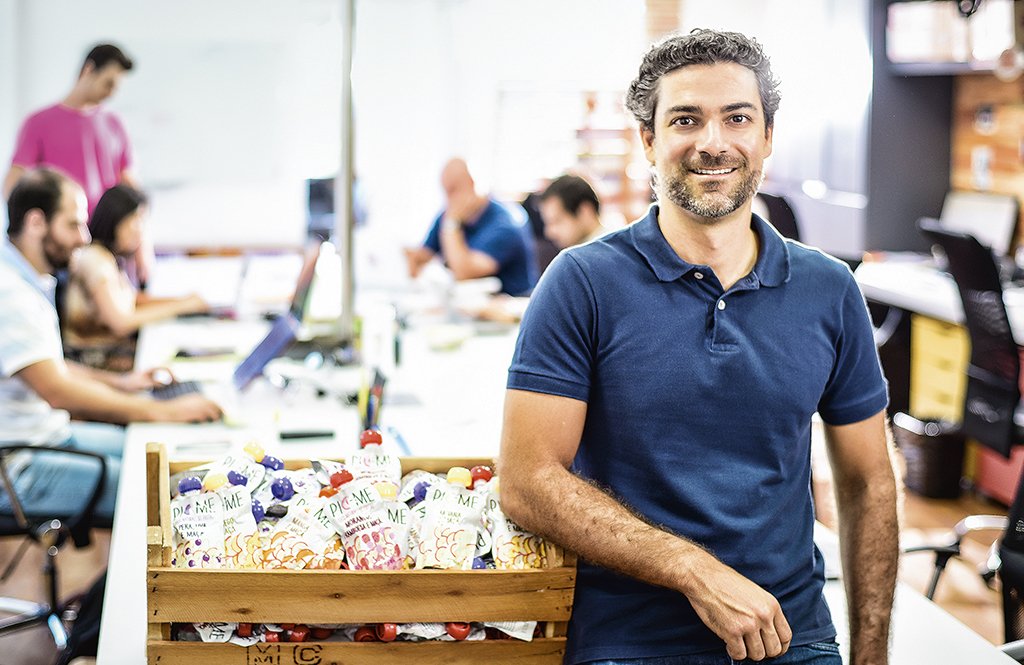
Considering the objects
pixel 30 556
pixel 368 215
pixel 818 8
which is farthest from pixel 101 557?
pixel 818 8

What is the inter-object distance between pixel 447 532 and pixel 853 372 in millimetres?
648

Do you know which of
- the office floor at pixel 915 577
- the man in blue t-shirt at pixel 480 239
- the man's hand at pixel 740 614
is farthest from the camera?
the man in blue t-shirt at pixel 480 239

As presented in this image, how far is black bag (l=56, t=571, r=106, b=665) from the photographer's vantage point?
6.85ft

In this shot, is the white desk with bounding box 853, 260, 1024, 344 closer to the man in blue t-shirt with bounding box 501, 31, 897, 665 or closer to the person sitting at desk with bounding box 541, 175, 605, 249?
the person sitting at desk with bounding box 541, 175, 605, 249

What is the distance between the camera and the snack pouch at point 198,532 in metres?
1.51

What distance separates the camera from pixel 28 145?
548 centimetres

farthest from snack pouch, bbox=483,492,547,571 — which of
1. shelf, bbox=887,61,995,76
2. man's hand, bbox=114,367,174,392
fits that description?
shelf, bbox=887,61,995,76

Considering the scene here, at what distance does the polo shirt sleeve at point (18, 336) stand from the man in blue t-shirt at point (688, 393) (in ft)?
5.92

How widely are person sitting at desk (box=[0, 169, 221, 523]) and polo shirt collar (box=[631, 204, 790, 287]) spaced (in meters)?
1.56

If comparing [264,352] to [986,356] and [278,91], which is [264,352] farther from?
[278,91]

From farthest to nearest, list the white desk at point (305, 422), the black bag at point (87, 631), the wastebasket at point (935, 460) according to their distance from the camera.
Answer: the wastebasket at point (935, 460) → the black bag at point (87, 631) → the white desk at point (305, 422)

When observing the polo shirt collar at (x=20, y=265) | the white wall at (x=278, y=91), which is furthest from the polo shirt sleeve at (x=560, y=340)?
the white wall at (x=278, y=91)

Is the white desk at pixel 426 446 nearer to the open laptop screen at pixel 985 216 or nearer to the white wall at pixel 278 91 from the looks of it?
the open laptop screen at pixel 985 216

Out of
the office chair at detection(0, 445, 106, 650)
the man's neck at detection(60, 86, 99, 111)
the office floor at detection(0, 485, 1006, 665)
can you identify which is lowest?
the office floor at detection(0, 485, 1006, 665)
